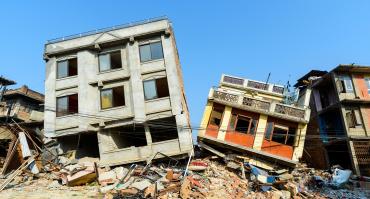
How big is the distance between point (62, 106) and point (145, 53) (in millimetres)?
7421

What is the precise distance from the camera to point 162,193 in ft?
61.1

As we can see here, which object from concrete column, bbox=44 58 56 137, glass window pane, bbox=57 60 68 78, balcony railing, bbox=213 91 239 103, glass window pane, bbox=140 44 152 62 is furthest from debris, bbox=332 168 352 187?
glass window pane, bbox=57 60 68 78

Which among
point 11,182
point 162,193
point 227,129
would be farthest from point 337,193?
point 11,182

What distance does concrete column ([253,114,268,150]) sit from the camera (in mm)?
25594

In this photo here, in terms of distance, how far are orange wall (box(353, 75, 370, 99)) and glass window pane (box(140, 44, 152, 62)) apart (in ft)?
60.4

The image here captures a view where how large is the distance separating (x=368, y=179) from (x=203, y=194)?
47.8 ft

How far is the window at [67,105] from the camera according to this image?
26.4 m

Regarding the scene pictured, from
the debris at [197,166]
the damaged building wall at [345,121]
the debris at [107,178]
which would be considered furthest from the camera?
the damaged building wall at [345,121]

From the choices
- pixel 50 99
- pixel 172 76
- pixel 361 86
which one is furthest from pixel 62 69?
pixel 361 86

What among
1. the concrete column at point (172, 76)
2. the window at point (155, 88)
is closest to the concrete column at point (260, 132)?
the concrete column at point (172, 76)

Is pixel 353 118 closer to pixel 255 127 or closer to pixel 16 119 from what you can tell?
pixel 255 127

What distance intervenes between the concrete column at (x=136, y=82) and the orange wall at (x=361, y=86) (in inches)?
750

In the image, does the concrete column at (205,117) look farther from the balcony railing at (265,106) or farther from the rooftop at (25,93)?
the rooftop at (25,93)

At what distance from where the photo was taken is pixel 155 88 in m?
25.8
